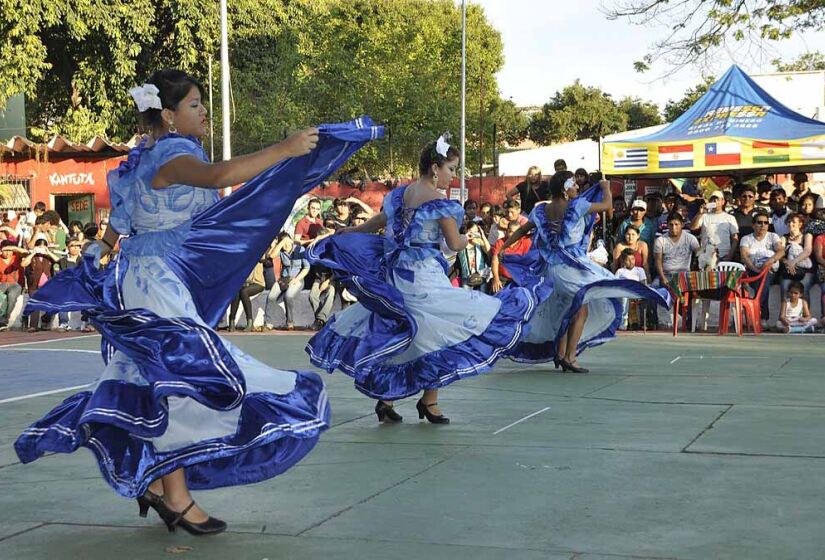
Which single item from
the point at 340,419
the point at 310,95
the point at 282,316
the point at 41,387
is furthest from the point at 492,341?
the point at 310,95

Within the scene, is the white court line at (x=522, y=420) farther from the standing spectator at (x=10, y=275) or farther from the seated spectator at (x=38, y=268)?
the standing spectator at (x=10, y=275)

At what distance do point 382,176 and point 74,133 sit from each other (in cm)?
2037

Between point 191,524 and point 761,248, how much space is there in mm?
11985

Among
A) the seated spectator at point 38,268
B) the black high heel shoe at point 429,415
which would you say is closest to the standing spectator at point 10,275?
the seated spectator at point 38,268

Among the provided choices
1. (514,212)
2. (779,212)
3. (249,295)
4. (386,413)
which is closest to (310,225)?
(249,295)

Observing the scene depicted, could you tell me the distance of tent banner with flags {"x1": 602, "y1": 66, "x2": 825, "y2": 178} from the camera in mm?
17344

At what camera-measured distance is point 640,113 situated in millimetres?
75438

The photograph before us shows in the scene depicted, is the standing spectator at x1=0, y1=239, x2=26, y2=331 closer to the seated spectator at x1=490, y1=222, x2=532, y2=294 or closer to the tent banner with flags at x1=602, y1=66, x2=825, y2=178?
the seated spectator at x1=490, y1=222, x2=532, y2=294

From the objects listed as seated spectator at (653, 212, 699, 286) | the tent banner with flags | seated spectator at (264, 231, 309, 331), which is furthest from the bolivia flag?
seated spectator at (264, 231, 309, 331)

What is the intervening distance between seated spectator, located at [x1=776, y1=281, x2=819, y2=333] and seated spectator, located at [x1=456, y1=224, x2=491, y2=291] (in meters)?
3.93

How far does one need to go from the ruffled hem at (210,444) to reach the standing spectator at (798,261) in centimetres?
1155

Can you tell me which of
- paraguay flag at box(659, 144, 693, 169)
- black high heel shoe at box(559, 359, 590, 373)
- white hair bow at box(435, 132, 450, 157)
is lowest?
black high heel shoe at box(559, 359, 590, 373)

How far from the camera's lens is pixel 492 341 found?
25.8ft

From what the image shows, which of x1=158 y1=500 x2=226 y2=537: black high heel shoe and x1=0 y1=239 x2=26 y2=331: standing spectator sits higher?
x1=0 y1=239 x2=26 y2=331: standing spectator
